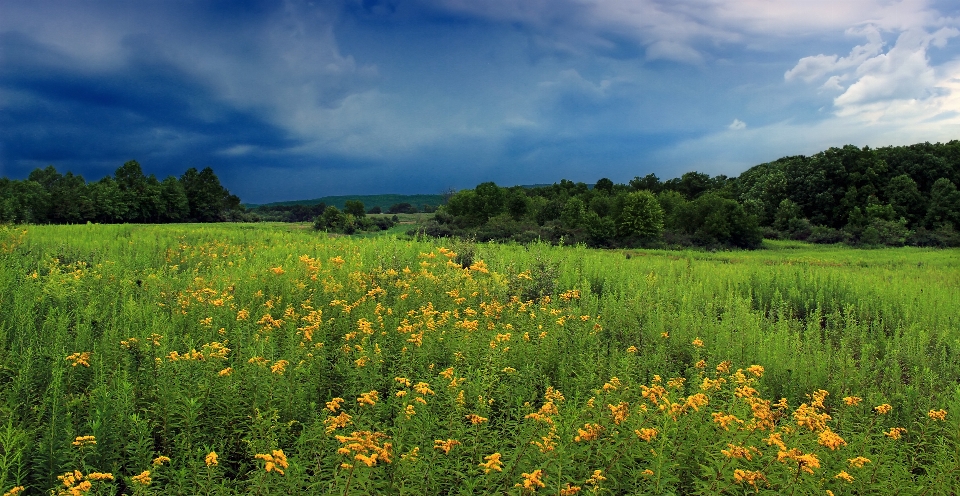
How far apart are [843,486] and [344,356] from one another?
4691 mm

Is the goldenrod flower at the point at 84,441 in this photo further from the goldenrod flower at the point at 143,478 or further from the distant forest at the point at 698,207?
the distant forest at the point at 698,207

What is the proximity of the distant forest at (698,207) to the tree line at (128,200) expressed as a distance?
112 mm

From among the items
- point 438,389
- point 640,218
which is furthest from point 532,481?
point 640,218

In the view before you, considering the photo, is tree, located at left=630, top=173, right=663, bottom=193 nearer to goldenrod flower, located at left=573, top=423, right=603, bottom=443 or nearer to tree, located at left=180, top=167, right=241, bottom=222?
tree, located at left=180, top=167, right=241, bottom=222

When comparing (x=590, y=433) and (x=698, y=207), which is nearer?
(x=590, y=433)

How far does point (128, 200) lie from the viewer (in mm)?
51500

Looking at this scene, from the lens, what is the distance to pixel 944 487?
139 inches

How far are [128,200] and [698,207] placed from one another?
55784mm

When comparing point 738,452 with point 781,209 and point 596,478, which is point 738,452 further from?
point 781,209

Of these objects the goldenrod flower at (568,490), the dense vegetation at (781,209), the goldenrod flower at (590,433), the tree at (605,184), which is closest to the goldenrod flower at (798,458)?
the goldenrod flower at (590,433)

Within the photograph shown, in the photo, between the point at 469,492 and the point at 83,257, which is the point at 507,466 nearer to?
the point at 469,492

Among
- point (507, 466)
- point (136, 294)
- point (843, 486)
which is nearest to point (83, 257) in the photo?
point (136, 294)

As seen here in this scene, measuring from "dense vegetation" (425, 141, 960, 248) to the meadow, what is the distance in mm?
21174

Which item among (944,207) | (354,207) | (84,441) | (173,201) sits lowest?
(84,441)
